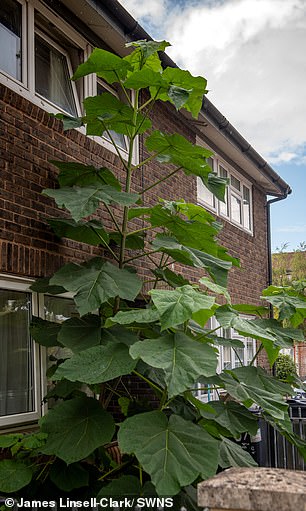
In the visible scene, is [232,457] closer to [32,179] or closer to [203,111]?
[32,179]

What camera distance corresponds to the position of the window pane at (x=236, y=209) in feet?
41.8

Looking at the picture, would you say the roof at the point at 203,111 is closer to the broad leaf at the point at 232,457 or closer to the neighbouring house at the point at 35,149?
the neighbouring house at the point at 35,149

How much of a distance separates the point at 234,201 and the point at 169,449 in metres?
9.54

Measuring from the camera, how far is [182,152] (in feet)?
17.9

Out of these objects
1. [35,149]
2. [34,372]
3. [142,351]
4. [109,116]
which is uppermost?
[109,116]

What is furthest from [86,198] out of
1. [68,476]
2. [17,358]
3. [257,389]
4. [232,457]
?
[232,457]

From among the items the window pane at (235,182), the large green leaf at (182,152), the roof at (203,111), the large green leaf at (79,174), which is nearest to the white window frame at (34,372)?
the large green leaf at (79,174)

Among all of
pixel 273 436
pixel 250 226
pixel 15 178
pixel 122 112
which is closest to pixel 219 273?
pixel 122 112

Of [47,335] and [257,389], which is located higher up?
[47,335]

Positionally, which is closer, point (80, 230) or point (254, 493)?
point (254, 493)

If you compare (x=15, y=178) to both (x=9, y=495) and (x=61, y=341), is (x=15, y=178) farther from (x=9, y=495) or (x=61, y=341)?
(x=9, y=495)

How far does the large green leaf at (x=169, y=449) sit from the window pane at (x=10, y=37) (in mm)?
3477

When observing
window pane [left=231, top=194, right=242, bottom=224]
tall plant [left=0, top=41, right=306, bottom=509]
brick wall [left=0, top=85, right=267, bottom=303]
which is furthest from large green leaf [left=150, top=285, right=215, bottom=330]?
window pane [left=231, top=194, right=242, bottom=224]

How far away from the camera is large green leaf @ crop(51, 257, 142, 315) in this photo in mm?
4559
